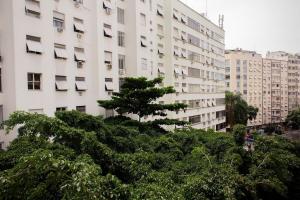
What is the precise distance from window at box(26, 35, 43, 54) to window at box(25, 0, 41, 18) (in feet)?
4.66

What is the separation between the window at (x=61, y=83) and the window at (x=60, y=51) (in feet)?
4.56

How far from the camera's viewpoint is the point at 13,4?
19.2 m

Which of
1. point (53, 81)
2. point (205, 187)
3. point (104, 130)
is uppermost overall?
point (53, 81)

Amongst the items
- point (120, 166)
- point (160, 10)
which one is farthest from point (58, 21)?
point (160, 10)

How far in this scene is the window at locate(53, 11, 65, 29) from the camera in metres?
22.7

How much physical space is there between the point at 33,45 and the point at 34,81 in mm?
2176

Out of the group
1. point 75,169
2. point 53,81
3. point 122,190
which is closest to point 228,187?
point 122,190

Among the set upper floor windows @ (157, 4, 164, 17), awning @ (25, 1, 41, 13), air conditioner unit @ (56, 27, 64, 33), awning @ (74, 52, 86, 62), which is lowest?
awning @ (74, 52, 86, 62)

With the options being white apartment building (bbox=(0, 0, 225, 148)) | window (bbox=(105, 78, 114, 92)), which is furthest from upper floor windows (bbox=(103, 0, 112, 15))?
window (bbox=(105, 78, 114, 92))

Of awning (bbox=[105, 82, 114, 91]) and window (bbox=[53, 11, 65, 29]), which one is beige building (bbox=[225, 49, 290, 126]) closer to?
awning (bbox=[105, 82, 114, 91])

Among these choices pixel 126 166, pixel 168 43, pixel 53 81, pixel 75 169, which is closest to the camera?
pixel 75 169

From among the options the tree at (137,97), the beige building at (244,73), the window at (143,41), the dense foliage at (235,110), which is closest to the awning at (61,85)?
the tree at (137,97)

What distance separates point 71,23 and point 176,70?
1808 centimetres

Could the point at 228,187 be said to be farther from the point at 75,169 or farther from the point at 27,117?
the point at 27,117
